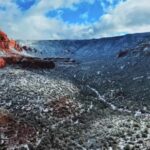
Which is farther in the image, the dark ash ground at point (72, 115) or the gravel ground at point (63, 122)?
the dark ash ground at point (72, 115)

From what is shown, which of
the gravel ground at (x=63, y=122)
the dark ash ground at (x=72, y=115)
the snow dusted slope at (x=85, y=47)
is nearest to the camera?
the gravel ground at (x=63, y=122)

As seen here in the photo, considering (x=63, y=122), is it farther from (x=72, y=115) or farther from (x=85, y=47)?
(x=85, y=47)

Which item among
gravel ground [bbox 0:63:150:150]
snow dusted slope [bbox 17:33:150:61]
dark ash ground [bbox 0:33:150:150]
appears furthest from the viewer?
snow dusted slope [bbox 17:33:150:61]

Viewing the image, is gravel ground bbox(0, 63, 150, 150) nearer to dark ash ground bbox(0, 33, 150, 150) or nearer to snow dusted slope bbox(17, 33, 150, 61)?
dark ash ground bbox(0, 33, 150, 150)

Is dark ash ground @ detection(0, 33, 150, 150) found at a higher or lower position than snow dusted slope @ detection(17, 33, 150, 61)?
lower

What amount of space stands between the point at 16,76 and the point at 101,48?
121 metres

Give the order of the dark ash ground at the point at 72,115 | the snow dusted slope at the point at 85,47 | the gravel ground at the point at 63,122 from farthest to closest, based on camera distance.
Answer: the snow dusted slope at the point at 85,47 < the dark ash ground at the point at 72,115 < the gravel ground at the point at 63,122

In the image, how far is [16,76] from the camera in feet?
178

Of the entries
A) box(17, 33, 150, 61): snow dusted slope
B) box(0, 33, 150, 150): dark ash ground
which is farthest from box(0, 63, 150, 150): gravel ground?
box(17, 33, 150, 61): snow dusted slope

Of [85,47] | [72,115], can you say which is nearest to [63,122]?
[72,115]

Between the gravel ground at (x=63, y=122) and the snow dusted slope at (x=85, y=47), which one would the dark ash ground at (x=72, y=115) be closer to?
the gravel ground at (x=63, y=122)

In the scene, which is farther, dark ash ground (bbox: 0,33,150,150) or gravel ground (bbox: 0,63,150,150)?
dark ash ground (bbox: 0,33,150,150)

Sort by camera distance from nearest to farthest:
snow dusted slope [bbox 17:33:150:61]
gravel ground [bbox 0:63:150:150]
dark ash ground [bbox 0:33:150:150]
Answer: gravel ground [bbox 0:63:150:150]
dark ash ground [bbox 0:33:150:150]
snow dusted slope [bbox 17:33:150:61]

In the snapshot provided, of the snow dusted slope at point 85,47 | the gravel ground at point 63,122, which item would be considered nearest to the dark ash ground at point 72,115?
the gravel ground at point 63,122
